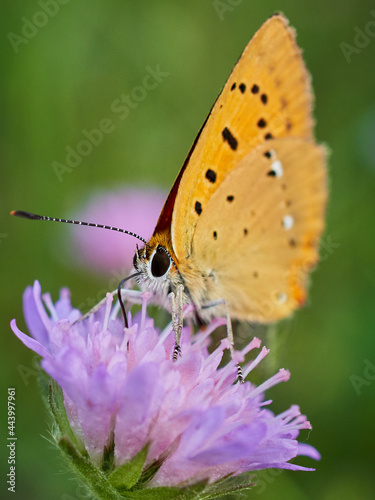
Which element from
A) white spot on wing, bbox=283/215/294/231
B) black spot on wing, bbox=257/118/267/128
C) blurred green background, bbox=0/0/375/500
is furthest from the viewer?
blurred green background, bbox=0/0/375/500

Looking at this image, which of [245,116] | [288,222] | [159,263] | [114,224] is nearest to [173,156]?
[114,224]

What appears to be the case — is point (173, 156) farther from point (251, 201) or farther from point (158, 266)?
point (158, 266)

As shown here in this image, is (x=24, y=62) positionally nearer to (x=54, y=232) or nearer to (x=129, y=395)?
(x=54, y=232)

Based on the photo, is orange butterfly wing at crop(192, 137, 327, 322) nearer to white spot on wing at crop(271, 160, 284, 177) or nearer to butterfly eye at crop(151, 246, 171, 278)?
white spot on wing at crop(271, 160, 284, 177)

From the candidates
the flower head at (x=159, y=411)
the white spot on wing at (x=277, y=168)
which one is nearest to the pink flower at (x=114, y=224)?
the white spot on wing at (x=277, y=168)

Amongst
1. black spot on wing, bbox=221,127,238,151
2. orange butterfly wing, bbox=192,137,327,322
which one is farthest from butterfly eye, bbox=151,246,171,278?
black spot on wing, bbox=221,127,238,151

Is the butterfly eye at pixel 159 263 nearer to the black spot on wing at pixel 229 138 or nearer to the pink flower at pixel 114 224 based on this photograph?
the black spot on wing at pixel 229 138

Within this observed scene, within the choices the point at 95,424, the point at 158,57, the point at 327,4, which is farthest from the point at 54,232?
the point at 327,4

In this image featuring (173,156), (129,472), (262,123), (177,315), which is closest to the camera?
(129,472)
